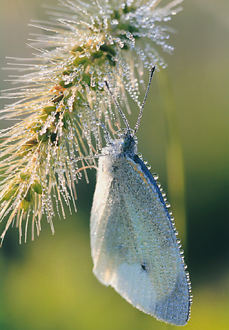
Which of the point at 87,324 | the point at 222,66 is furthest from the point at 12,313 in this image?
the point at 222,66

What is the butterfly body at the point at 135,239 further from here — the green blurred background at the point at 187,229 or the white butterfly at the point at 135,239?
the green blurred background at the point at 187,229

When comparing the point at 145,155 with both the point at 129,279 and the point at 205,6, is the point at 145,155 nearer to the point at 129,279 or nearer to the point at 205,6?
the point at 205,6

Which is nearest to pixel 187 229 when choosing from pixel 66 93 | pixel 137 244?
pixel 137 244

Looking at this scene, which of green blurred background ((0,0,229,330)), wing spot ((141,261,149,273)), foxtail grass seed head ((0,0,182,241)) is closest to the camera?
foxtail grass seed head ((0,0,182,241))

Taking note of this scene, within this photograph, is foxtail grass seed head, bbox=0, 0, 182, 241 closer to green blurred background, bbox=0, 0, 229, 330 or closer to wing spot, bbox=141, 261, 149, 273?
wing spot, bbox=141, 261, 149, 273

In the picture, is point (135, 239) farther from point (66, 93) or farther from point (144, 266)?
point (66, 93)

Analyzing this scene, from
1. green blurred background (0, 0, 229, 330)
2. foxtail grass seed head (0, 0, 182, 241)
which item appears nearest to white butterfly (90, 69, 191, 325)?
foxtail grass seed head (0, 0, 182, 241)
